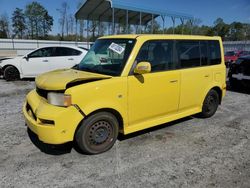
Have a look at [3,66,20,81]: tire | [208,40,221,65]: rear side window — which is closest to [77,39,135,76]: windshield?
[208,40,221,65]: rear side window

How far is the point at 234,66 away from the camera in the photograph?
9188 millimetres

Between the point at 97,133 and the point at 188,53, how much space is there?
2.53m

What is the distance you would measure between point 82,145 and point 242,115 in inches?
174

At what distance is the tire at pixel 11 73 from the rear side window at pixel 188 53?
8233 millimetres

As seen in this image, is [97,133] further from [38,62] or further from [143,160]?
[38,62]

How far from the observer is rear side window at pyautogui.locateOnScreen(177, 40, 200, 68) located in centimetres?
461

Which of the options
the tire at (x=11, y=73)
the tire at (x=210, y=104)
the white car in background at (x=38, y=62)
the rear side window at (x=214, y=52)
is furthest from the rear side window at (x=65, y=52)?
the tire at (x=210, y=104)

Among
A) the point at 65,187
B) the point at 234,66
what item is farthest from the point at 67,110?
the point at 234,66

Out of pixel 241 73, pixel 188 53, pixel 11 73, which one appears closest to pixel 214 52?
pixel 188 53

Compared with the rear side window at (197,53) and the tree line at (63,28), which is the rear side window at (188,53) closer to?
the rear side window at (197,53)

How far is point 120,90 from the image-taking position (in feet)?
12.2

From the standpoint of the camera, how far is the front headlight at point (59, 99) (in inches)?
129

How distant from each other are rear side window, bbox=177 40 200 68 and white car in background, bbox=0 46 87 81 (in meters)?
6.79

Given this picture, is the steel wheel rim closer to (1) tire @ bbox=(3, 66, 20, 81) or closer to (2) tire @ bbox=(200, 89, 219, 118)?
(2) tire @ bbox=(200, 89, 219, 118)
